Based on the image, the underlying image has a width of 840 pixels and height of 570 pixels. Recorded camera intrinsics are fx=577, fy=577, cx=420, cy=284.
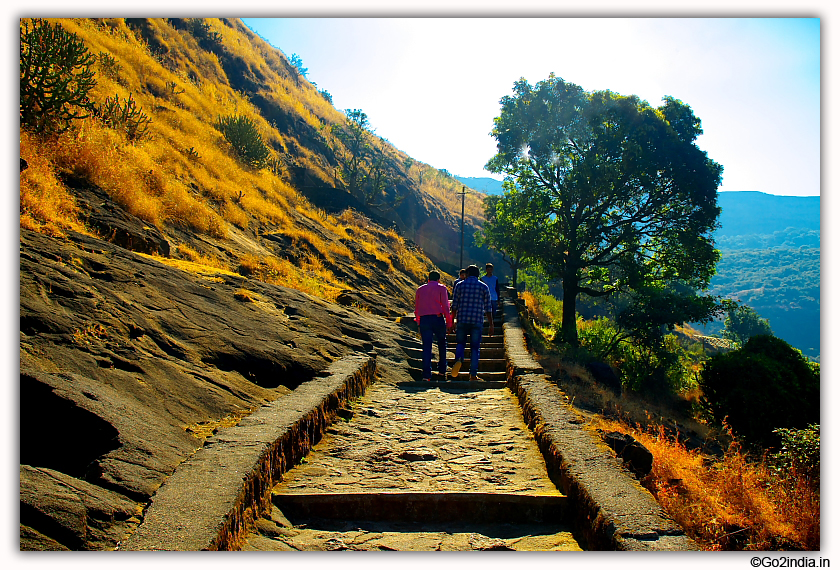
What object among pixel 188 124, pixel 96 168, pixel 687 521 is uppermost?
pixel 188 124

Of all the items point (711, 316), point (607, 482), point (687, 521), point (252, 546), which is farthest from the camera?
point (711, 316)

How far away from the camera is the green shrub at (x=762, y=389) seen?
13.6 m

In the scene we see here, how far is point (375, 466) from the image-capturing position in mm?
4840

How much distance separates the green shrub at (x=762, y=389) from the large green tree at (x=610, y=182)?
19.1 ft

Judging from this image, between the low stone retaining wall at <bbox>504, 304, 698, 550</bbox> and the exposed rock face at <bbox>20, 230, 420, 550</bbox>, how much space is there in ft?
8.84

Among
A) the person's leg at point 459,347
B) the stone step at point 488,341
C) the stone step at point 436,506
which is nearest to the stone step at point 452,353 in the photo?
the stone step at point 488,341

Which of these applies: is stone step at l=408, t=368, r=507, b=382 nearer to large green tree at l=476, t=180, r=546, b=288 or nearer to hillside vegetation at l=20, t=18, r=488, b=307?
hillside vegetation at l=20, t=18, r=488, b=307

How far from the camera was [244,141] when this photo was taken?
2438cm

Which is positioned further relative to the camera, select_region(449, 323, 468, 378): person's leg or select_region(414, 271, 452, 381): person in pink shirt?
select_region(449, 323, 468, 378): person's leg

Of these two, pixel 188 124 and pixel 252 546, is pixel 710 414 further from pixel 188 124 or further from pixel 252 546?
pixel 188 124

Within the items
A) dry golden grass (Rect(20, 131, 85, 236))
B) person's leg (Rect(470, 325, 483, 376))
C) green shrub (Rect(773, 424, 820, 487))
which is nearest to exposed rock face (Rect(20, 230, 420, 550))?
dry golden grass (Rect(20, 131, 85, 236))

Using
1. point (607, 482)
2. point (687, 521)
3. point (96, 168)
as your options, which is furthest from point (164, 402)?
point (96, 168)

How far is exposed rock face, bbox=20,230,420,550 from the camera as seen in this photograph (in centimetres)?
Answer: 320

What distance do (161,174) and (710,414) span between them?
50.4ft
